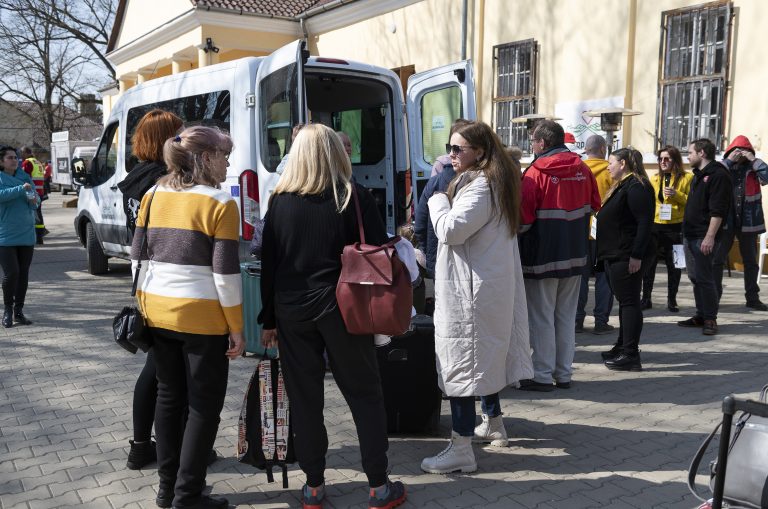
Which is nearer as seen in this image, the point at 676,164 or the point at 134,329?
the point at 134,329

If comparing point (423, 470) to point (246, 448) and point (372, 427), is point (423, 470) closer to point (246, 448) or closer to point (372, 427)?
point (372, 427)

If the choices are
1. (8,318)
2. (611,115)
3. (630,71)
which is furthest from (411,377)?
(630,71)

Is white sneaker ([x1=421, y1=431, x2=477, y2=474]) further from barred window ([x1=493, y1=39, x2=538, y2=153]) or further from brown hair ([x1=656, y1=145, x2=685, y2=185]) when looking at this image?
barred window ([x1=493, y1=39, x2=538, y2=153])

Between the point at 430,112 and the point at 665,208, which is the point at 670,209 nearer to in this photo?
the point at 665,208

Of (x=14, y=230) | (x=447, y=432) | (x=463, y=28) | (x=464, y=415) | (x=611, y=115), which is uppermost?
(x=463, y=28)

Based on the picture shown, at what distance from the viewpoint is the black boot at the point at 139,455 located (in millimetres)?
3736

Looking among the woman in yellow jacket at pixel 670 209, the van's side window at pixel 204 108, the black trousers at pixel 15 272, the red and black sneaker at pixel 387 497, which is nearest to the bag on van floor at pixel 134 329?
the red and black sneaker at pixel 387 497

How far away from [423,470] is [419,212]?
182cm

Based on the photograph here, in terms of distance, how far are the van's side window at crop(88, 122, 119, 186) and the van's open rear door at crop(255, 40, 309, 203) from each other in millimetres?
3514

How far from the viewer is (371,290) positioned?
3.04 m

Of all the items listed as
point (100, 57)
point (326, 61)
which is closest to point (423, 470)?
point (326, 61)

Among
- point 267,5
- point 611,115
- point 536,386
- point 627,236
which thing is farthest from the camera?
point 267,5

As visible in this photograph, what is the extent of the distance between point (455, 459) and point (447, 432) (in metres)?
0.60

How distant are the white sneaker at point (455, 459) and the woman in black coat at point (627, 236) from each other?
7.72ft
